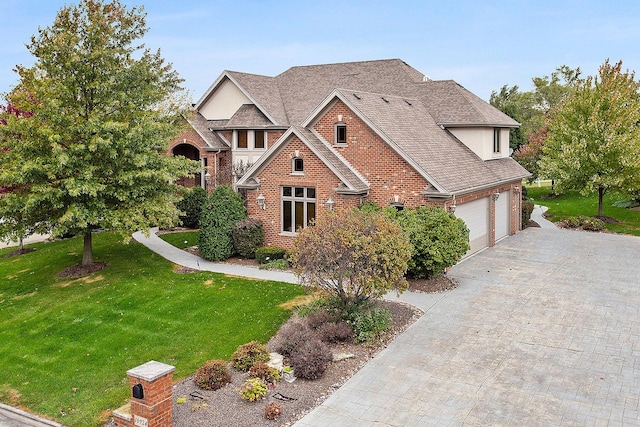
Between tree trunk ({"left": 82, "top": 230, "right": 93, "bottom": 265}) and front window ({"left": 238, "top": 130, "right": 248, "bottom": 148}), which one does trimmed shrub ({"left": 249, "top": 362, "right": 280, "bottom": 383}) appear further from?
front window ({"left": 238, "top": 130, "right": 248, "bottom": 148})

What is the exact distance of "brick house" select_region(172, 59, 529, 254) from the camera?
63.1ft

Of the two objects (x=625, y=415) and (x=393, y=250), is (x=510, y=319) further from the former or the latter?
(x=625, y=415)

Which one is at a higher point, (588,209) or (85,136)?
(85,136)

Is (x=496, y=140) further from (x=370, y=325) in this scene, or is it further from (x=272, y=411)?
(x=272, y=411)

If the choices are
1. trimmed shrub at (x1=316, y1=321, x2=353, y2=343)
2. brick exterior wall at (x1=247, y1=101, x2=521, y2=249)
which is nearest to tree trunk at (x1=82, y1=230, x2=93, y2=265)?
brick exterior wall at (x1=247, y1=101, x2=521, y2=249)

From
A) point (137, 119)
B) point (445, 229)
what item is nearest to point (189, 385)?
point (445, 229)

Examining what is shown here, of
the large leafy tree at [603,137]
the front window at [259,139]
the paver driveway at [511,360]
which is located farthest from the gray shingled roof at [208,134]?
the large leafy tree at [603,137]

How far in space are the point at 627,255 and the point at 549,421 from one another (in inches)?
604

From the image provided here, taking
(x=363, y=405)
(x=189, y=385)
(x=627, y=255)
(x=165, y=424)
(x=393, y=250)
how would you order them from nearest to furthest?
(x=165, y=424), (x=363, y=405), (x=189, y=385), (x=393, y=250), (x=627, y=255)

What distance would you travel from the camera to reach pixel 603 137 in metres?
28.1

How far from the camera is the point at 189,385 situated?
10.8 metres

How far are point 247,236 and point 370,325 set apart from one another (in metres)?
8.88

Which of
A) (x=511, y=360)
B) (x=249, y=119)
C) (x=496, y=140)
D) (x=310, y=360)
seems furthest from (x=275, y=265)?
(x=496, y=140)

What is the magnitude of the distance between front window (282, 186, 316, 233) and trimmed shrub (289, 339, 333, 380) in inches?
363
